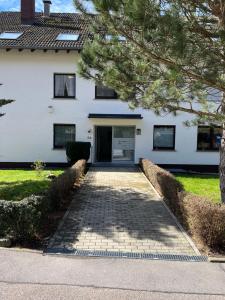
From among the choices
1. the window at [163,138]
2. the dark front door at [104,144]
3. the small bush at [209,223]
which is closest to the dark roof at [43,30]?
the dark front door at [104,144]

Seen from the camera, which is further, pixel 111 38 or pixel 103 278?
pixel 111 38

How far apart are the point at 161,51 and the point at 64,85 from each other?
15291 millimetres

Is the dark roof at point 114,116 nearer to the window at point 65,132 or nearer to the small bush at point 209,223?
the window at point 65,132

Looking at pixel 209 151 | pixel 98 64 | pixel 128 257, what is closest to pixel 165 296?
pixel 128 257

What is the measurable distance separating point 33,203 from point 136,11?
156 inches

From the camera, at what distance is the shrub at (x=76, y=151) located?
2072cm

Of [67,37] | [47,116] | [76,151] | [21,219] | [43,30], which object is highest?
[43,30]

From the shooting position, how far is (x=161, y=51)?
7.34 meters

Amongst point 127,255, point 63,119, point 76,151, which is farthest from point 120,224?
point 63,119

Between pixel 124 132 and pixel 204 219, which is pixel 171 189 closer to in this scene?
pixel 204 219

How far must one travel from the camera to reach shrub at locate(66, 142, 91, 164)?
20719 millimetres

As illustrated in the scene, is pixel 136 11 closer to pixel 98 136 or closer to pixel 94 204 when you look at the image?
pixel 94 204

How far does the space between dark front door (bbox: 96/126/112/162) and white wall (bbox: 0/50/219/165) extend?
1.01 meters

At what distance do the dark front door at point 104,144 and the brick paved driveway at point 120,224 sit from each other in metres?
9.28
